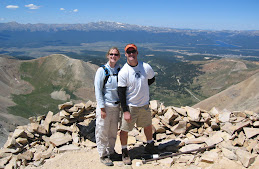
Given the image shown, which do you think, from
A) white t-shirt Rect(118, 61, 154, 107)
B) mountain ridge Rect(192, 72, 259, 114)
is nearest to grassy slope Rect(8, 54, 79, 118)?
mountain ridge Rect(192, 72, 259, 114)

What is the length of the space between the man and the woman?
0.32 m

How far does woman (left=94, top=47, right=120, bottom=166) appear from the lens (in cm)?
658

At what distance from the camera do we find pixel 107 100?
673 centimetres

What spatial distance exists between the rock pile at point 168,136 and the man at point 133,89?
183 cm

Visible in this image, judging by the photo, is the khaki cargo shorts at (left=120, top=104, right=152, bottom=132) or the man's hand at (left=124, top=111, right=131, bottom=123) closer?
the man's hand at (left=124, top=111, right=131, bottom=123)

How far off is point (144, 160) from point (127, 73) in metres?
3.03

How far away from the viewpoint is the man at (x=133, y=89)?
6.43 metres

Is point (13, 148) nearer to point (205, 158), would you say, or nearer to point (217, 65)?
point (205, 158)

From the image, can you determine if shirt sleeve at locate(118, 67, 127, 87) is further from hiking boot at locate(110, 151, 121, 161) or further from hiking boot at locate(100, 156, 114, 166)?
hiking boot at locate(110, 151, 121, 161)

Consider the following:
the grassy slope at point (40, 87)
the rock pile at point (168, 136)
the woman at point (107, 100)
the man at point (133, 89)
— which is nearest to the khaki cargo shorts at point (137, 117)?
the man at point (133, 89)

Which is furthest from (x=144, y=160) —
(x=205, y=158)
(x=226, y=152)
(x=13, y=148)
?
(x=13, y=148)

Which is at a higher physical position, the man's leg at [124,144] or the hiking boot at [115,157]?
the man's leg at [124,144]

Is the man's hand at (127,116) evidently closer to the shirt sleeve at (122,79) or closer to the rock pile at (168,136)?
the shirt sleeve at (122,79)

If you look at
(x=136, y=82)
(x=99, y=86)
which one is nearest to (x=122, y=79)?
(x=136, y=82)
